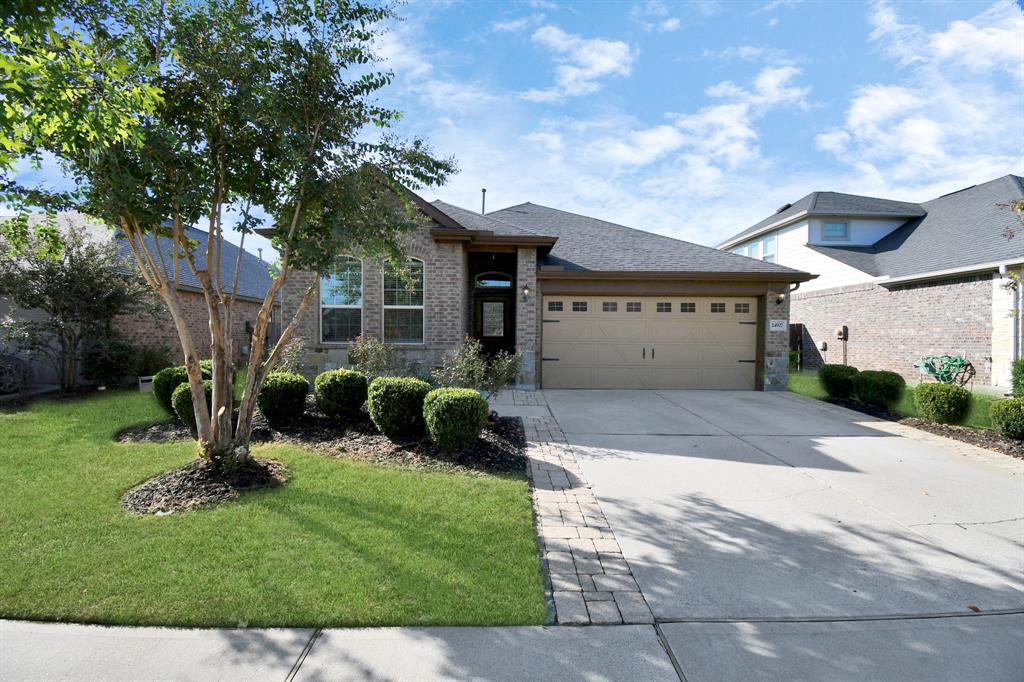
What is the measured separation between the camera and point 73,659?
2.39m

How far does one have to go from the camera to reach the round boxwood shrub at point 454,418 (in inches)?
220

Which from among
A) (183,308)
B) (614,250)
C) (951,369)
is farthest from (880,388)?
(183,308)

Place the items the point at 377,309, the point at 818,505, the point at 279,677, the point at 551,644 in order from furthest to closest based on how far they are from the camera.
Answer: the point at 377,309, the point at 818,505, the point at 551,644, the point at 279,677

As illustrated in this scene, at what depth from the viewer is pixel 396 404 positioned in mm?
6039

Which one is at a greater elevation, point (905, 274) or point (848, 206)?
point (848, 206)

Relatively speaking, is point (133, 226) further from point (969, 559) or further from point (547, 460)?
point (969, 559)

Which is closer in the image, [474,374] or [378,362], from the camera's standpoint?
[474,374]

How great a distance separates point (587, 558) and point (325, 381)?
4818 millimetres

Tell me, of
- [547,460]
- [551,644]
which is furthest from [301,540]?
[547,460]

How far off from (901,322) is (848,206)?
18.9 ft

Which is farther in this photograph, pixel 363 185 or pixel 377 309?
pixel 377 309

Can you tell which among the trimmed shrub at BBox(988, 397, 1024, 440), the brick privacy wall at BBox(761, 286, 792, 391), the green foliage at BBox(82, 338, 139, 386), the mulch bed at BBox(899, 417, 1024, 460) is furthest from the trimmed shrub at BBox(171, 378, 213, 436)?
the brick privacy wall at BBox(761, 286, 792, 391)

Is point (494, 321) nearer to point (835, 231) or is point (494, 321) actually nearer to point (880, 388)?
point (880, 388)

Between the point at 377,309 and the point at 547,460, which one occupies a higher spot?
the point at 377,309
